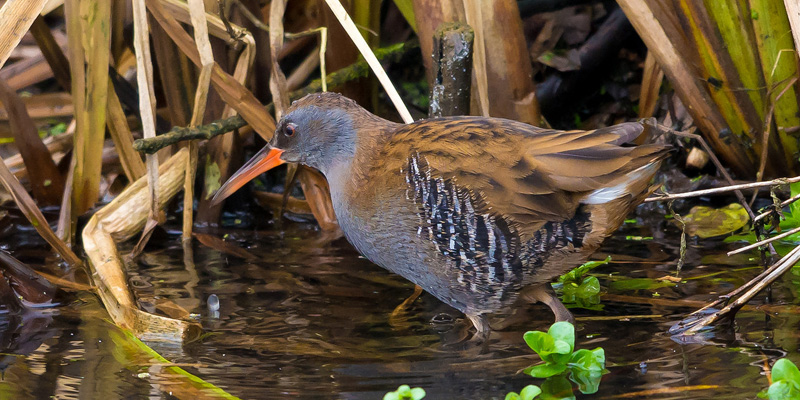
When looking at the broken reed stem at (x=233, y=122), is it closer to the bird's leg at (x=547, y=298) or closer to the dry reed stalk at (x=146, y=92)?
the dry reed stalk at (x=146, y=92)

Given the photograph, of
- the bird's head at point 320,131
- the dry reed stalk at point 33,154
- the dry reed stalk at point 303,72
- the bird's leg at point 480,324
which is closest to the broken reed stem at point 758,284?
the bird's leg at point 480,324

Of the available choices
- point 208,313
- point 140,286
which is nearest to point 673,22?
point 208,313

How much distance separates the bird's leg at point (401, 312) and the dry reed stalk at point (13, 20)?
1.50m

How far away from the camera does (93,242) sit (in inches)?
119

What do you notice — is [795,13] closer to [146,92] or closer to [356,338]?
[356,338]

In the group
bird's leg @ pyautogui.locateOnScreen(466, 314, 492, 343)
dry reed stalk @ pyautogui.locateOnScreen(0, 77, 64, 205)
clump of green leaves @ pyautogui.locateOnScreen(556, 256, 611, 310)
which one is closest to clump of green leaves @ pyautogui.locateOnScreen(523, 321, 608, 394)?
bird's leg @ pyautogui.locateOnScreen(466, 314, 492, 343)

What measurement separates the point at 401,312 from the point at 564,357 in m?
0.84

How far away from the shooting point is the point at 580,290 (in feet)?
9.40

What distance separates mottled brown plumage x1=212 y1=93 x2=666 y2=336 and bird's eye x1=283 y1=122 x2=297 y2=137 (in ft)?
1.10

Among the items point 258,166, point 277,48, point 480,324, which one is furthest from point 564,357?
point 277,48

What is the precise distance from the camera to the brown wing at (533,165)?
7.85 feet

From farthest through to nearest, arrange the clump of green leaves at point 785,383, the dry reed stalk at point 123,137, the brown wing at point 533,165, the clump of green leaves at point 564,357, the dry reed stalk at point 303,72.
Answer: the dry reed stalk at point 303,72, the dry reed stalk at point 123,137, the brown wing at point 533,165, the clump of green leaves at point 564,357, the clump of green leaves at point 785,383

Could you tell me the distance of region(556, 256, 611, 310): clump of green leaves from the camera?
284cm

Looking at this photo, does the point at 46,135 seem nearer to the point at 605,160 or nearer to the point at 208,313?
the point at 208,313
